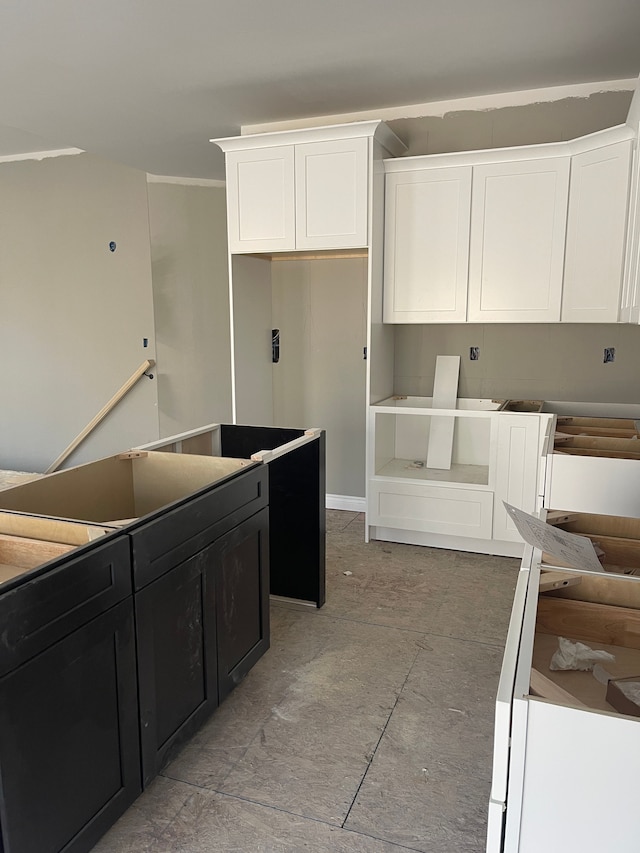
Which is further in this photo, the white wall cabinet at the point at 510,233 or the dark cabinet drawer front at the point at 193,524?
the white wall cabinet at the point at 510,233

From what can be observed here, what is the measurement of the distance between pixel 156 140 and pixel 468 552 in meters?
3.54

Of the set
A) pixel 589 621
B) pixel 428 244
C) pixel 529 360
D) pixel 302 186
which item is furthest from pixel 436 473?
pixel 589 621

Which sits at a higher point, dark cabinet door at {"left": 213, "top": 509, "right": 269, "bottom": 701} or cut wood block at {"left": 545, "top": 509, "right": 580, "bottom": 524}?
cut wood block at {"left": 545, "top": 509, "right": 580, "bottom": 524}

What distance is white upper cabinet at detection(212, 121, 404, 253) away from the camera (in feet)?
11.6

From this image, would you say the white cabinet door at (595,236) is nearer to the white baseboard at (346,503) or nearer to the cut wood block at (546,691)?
the white baseboard at (346,503)

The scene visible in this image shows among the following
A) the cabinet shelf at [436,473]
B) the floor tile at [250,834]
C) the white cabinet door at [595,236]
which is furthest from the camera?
the cabinet shelf at [436,473]

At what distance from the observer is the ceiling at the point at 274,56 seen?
2.56 meters

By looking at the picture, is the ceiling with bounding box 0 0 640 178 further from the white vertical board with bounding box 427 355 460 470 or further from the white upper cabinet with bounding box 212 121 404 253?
the white vertical board with bounding box 427 355 460 470

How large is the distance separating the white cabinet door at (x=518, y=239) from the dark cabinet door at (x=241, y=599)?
6.74 ft

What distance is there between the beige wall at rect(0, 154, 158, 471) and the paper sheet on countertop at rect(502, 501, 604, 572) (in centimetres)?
433

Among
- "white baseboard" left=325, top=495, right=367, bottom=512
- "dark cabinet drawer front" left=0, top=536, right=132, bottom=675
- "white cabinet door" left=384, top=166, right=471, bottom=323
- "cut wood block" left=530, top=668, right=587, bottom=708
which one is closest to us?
"cut wood block" left=530, top=668, right=587, bottom=708

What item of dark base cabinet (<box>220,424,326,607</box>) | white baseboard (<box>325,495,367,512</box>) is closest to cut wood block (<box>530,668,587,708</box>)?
dark base cabinet (<box>220,424,326,607</box>)

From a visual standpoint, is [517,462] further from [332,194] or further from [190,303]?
[190,303]

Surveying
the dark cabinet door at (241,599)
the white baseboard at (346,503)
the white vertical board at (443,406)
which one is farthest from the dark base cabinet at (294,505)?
the white baseboard at (346,503)
